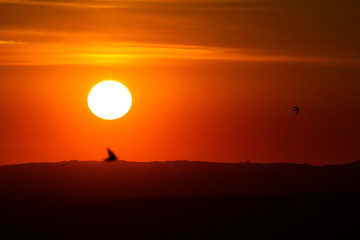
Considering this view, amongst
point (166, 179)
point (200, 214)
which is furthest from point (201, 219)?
point (166, 179)

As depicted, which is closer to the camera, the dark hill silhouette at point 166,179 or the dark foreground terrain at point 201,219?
the dark foreground terrain at point 201,219

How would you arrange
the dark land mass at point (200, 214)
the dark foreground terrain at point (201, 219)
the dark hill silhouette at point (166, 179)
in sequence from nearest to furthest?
the dark foreground terrain at point (201, 219), the dark land mass at point (200, 214), the dark hill silhouette at point (166, 179)

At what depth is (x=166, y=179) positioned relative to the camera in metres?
146

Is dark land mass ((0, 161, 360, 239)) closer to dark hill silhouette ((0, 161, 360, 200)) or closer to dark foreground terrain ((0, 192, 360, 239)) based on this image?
dark foreground terrain ((0, 192, 360, 239))

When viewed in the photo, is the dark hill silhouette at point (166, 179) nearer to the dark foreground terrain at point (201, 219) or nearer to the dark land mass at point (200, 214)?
the dark land mass at point (200, 214)

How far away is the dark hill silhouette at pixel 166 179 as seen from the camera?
126m

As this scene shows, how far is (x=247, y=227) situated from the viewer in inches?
2662

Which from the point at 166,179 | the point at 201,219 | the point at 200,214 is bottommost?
the point at 201,219

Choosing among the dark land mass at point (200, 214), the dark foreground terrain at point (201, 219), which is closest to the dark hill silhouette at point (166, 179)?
the dark land mass at point (200, 214)

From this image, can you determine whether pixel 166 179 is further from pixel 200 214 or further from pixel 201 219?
pixel 201 219

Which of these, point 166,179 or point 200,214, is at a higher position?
point 166,179

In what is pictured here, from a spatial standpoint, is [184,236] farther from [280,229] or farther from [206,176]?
[206,176]

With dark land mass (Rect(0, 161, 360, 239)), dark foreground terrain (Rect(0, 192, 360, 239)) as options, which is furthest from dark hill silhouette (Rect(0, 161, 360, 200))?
dark foreground terrain (Rect(0, 192, 360, 239))

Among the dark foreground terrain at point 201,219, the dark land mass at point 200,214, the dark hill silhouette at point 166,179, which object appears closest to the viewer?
the dark foreground terrain at point 201,219
